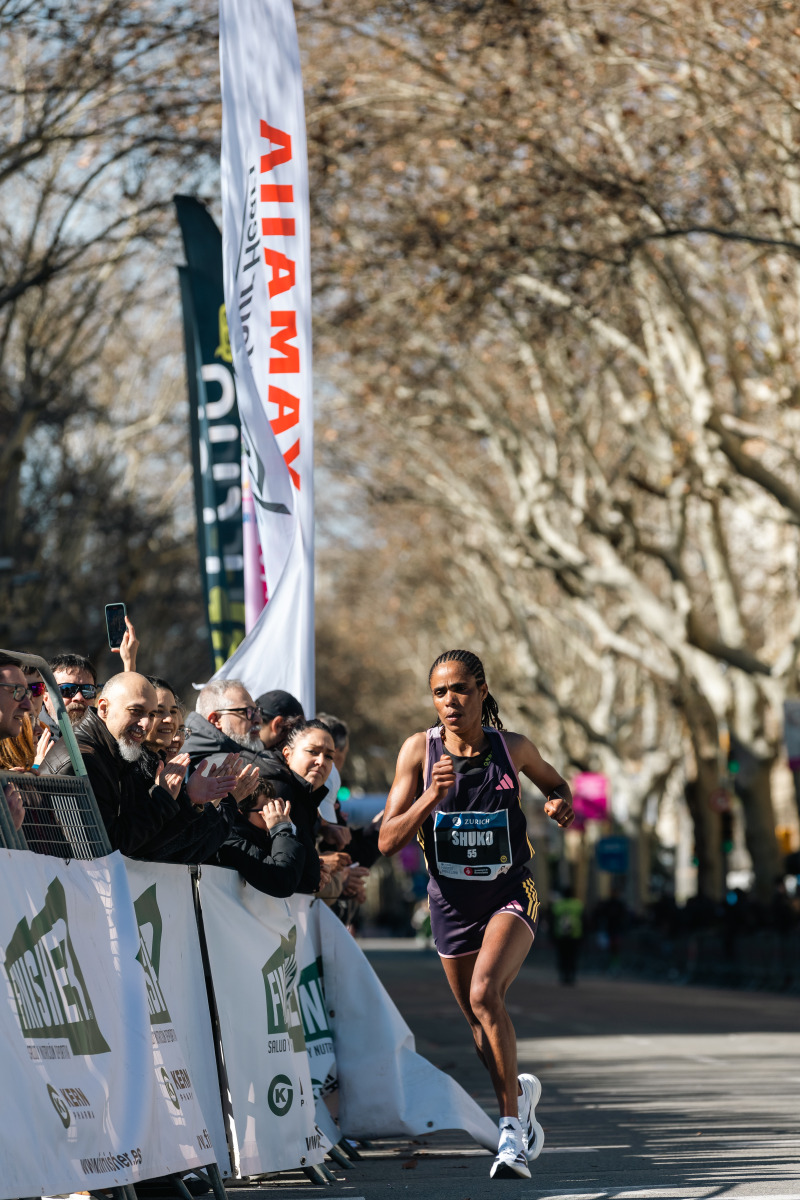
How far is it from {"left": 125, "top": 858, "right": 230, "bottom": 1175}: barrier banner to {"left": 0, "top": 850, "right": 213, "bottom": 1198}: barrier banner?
0.11 meters

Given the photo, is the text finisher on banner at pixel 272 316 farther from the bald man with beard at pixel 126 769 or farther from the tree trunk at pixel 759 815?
the tree trunk at pixel 759 815

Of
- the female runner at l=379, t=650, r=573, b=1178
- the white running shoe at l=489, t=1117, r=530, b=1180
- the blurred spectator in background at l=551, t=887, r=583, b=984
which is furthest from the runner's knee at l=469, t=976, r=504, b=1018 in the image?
the blurred spectator in background at l=551, t=887, r=583, b=984

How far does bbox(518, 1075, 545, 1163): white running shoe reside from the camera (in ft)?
23.9

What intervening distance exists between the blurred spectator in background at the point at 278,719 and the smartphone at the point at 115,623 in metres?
1.49

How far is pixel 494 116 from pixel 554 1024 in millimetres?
9332

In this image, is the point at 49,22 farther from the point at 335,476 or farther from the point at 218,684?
the point at 335,476

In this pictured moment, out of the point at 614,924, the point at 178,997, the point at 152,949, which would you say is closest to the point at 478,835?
the point at 178,997

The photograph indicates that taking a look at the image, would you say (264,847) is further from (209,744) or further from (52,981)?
(52,981)

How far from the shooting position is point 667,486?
2517 cm

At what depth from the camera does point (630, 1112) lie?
10242mm

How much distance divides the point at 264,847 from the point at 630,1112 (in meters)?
3.62

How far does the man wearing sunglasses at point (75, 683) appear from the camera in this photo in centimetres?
782

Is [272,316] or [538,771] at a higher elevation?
[272,316]

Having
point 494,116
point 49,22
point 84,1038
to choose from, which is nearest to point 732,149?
point 494,116
